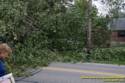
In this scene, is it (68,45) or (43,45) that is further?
(68,45)

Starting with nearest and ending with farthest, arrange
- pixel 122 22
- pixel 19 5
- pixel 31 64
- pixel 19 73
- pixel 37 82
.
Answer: pixel 37 82 → pixel 19 73 → pixel 19 5 → pixel 31 64 → pixel 122 22

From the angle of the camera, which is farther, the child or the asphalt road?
the asphalt road

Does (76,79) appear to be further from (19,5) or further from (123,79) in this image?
(19,5)

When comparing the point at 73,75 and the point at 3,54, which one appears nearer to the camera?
the point at 3,54

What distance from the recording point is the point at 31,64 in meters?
11.6

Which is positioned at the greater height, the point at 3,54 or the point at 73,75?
the point at 3,54

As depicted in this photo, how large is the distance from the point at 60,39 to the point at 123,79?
7972 mm

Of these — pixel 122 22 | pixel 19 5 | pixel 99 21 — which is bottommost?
pixel 122 22

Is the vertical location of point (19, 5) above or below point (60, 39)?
above

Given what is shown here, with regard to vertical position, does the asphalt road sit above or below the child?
below

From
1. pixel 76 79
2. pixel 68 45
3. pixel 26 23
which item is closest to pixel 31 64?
pixel 26 23

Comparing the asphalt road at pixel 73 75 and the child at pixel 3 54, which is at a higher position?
the child at pixel 3 54

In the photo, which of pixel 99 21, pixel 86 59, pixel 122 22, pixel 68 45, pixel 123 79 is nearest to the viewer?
pixel 123 79

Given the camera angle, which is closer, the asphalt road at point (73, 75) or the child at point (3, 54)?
the child at point (3, 54)
